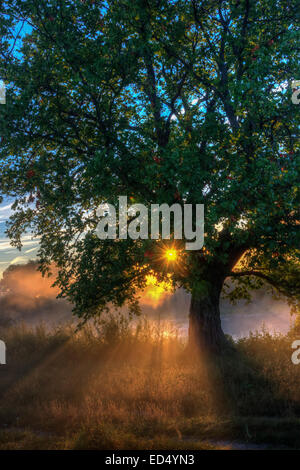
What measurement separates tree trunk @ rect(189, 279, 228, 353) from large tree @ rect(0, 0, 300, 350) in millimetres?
972

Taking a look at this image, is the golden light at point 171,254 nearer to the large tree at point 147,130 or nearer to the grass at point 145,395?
the large tree at point 147,130

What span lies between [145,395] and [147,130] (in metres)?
7.30

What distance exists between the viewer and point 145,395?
9.06m

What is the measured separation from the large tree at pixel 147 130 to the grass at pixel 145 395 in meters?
2.49

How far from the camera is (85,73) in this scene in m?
8.55

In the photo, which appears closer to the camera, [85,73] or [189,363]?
[85,73]

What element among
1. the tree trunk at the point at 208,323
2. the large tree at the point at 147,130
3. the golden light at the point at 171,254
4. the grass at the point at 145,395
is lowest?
the grass at the point at 145,395

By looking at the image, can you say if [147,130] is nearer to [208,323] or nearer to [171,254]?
[171,254]

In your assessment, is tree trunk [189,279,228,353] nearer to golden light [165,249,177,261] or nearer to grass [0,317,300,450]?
grass [0,317,300,450]

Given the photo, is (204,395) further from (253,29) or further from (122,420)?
(253,29)

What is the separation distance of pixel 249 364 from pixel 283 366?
3.80ft

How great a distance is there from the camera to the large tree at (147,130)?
8.32 meters

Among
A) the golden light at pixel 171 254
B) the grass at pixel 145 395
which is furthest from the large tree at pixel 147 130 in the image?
the grass at pixel 145 395
